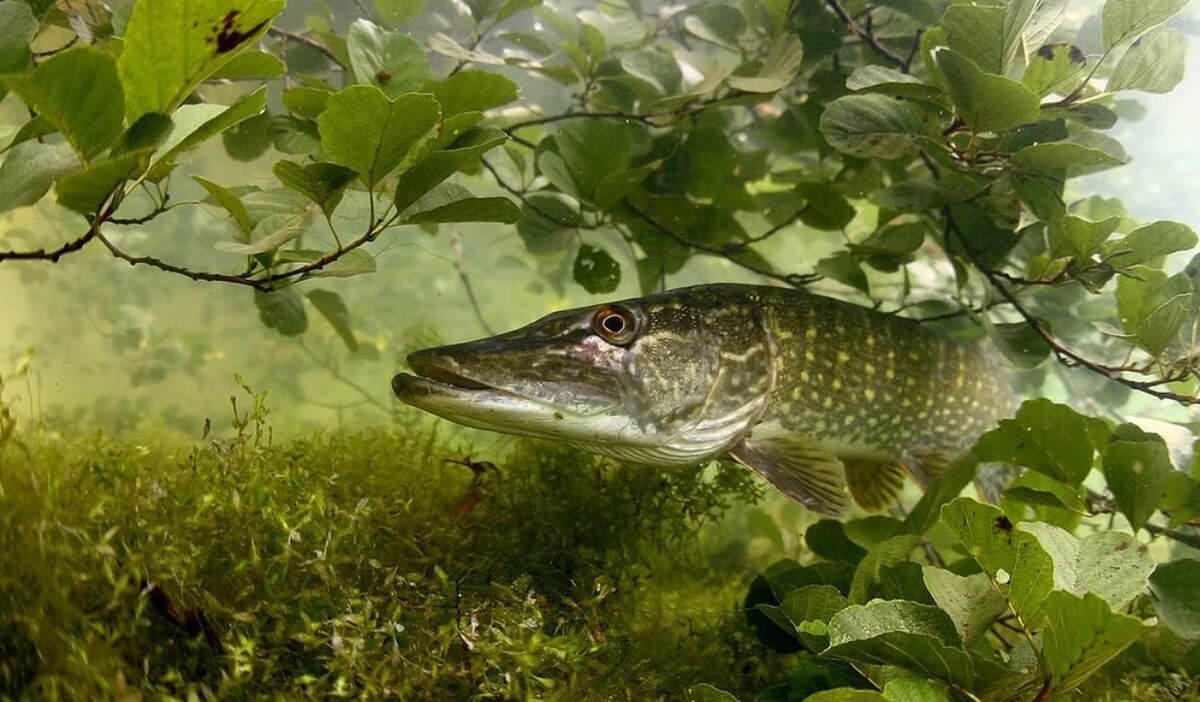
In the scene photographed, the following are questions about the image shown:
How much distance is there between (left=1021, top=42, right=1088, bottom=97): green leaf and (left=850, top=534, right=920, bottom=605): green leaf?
42.3 inches

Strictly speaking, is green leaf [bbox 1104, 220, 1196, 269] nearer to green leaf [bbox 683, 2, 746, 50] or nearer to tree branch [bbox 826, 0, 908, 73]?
tree branch [bbox 826, 0, 908, 73]

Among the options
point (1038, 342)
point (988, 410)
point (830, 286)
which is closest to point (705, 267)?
point (830, 286)

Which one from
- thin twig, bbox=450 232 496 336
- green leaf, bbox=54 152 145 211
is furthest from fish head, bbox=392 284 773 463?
thin twig, bbox=450 232 496 336

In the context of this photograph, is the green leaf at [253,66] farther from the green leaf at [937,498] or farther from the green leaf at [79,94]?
the green leaf at [937,498]

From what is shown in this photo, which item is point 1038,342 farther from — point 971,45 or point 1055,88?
point 971,45

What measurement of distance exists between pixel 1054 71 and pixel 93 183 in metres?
1.92

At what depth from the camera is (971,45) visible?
161cm

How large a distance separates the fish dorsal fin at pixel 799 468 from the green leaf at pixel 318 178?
125 cm

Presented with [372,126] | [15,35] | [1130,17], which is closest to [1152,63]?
[1130,17]

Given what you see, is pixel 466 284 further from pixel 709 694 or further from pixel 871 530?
pixel 709 694

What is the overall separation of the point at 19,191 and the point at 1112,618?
153 centimetres

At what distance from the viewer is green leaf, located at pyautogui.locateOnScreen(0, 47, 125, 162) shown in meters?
0.84

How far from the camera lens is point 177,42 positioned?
0.89 meters

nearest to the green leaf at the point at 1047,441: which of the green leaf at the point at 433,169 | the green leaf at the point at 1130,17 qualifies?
the green leaf at the point at 1130,17
